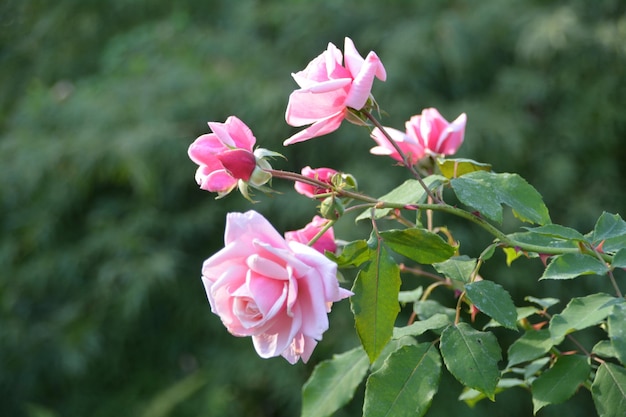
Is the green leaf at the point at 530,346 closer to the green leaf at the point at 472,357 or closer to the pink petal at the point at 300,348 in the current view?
the green leaf at the point at 472,357

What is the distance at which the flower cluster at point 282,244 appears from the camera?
0.42 meters

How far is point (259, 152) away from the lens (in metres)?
0.49

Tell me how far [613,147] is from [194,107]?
A: 3.29ft

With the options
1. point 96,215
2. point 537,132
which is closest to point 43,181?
point 96,215

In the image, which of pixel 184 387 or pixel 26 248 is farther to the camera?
pixel 26 248

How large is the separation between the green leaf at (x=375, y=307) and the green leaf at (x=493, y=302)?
0.17 feet

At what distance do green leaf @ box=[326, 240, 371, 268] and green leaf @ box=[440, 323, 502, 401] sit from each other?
8 centimetres

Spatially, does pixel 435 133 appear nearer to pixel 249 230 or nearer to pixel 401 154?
pixel 401 154

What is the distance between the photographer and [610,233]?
51cm

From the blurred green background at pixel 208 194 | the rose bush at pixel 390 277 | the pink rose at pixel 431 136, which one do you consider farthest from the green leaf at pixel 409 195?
the blurred green background at pixel 208 194

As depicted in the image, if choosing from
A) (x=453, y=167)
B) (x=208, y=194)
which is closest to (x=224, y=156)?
(x=453, y=167)

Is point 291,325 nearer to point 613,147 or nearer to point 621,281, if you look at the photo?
point 621,281

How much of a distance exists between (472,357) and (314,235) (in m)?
0.13

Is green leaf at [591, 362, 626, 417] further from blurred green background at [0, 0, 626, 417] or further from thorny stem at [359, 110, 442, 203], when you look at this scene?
blurred green background at [0, 0, 626, 417]
